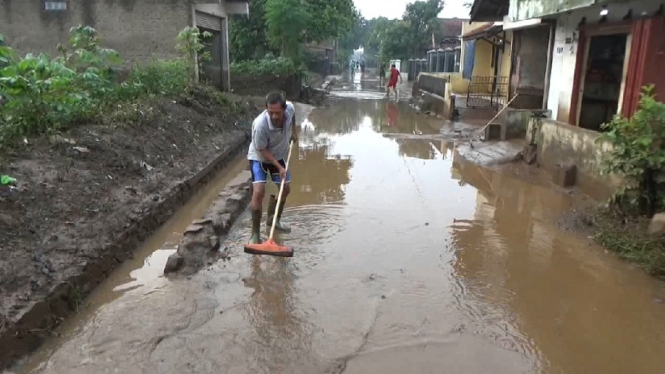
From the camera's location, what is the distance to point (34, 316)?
3.67m

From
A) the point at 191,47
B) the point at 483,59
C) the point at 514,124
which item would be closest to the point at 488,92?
the point at 483,59

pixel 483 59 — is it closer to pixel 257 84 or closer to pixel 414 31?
pixel 257 84

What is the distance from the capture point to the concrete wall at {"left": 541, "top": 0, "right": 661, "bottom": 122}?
30.6 ft

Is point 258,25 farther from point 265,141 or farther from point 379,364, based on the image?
point 379,364

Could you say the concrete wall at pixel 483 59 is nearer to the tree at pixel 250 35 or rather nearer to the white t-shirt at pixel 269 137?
the tree at pixel 250 35

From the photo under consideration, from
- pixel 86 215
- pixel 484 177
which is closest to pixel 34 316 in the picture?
pixel 86 215

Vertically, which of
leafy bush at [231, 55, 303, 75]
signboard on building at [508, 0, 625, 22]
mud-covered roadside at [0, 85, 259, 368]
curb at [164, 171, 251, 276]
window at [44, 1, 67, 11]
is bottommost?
curb at [164, 171, 251, 276]

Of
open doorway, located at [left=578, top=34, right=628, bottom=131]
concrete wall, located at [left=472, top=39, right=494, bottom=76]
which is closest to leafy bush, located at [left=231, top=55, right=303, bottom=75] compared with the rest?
concrete wall, located at [left=472, top=39, right=494, bottom=76]

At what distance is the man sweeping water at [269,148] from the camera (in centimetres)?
535

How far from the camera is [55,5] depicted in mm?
15289

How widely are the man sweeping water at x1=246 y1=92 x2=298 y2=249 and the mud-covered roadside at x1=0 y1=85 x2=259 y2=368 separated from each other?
1.37m

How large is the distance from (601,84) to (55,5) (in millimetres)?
14682

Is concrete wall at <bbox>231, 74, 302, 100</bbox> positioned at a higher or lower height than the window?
lower

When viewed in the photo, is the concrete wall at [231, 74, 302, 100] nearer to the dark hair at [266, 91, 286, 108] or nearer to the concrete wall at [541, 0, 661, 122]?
the concrete wall at [541, 0, 661, 122]
